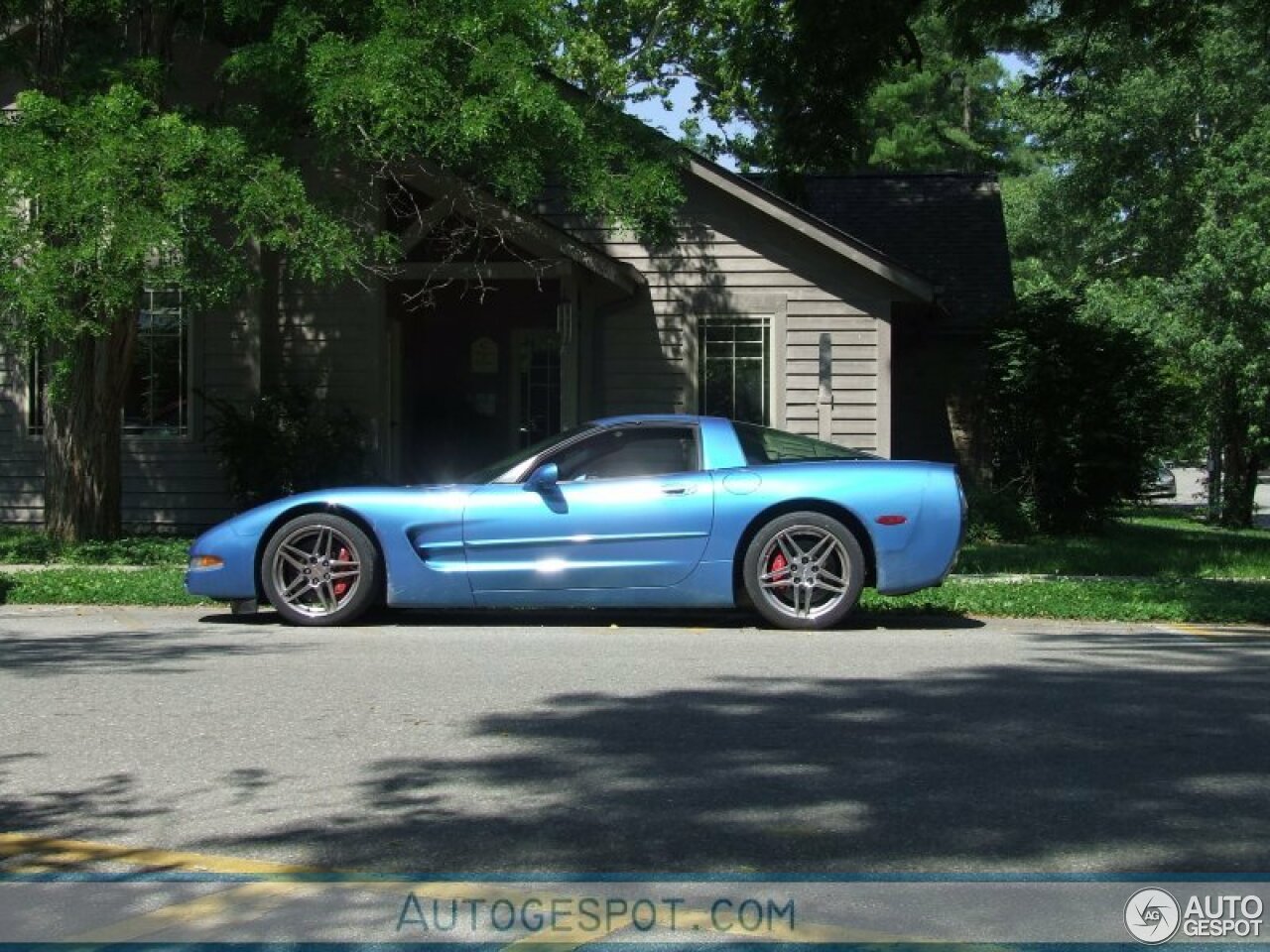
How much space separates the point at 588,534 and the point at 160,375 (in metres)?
9.32

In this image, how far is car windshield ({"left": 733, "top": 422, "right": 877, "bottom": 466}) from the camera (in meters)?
10.0

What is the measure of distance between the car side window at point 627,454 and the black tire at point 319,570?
4.35 feet

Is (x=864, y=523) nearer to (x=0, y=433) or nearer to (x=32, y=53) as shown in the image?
(x=32, y=53)

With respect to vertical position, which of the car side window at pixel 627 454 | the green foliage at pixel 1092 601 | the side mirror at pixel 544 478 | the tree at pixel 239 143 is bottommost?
the green foliage at pixel 1092 601

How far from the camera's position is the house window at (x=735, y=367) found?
18.2 meters

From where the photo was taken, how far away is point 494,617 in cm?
1058

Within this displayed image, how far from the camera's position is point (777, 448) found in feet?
33.4

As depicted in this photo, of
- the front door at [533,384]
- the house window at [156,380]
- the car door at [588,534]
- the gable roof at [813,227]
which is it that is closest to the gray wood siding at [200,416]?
the house window at [156,380]

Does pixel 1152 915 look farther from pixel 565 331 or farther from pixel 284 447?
pixel 284 447

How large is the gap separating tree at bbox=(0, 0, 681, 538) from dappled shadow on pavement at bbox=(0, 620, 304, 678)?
11.8 ft

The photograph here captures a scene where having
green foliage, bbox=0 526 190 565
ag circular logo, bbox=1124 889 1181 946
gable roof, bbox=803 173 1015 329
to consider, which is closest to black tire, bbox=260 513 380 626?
green foliage, bbox=0 526 190 565

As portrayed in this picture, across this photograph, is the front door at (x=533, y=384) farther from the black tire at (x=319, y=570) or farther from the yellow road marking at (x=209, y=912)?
the yellow road marking at (x=209, y=912)

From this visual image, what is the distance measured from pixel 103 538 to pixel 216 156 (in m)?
4.32

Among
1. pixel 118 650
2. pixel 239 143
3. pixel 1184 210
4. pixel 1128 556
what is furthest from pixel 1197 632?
pixel 1184 210
